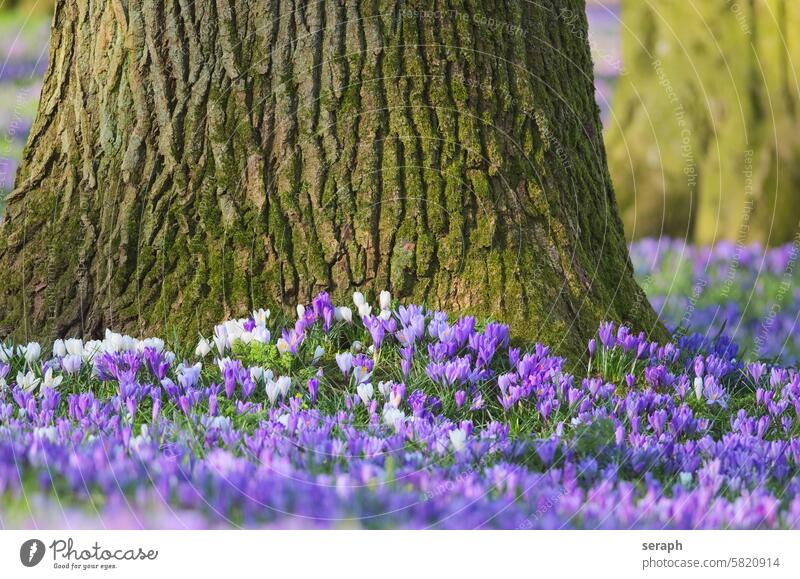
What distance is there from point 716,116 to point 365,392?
5694 millimetres

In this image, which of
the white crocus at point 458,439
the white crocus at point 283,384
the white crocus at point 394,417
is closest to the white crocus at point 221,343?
the white crocus at point 283,384

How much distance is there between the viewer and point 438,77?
459 cm

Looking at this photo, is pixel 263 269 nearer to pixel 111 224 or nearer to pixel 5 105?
pixel 111 224

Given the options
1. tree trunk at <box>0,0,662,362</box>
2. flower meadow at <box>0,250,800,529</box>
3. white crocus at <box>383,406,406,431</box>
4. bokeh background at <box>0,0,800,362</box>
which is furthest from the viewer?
bokeh background at <box>0,0,800,362</box>

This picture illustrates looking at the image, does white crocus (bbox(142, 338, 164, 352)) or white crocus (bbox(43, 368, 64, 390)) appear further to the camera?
white crocus (bbox(142, 338, 164, 352))

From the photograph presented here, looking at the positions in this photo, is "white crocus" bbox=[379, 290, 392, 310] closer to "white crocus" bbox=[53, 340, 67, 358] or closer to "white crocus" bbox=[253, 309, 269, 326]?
"white crocus" bbox=[253, 309, 269, 326]

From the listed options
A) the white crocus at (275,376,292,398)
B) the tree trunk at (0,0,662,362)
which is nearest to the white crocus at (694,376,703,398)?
the tree trunk at (0,0,662,362)

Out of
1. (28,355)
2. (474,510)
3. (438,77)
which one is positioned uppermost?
(438,77)

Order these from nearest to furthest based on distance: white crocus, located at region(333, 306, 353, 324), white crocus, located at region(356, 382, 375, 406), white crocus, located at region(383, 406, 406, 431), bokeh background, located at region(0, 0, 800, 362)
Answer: white crocus, located at region(383, 406, 406, 431) → white crocus, located at region(356, 382, 375, 406) → white crocus, located at region(333, 306, 353, 324) → bokeh background, located at region(0, 0, 800, 362)

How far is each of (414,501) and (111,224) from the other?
7.07ft

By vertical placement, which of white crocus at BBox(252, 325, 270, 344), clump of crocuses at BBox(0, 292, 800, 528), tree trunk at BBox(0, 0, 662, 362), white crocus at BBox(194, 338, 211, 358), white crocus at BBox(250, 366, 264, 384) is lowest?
clump of crocuses at BBox(0, 292, 800, 528)

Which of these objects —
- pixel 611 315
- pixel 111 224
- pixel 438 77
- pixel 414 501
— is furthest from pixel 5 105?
pixel 414 501

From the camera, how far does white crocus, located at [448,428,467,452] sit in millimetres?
3623

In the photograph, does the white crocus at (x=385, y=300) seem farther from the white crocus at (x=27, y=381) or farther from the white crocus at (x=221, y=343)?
the white crocus at (x=27, y=381)
